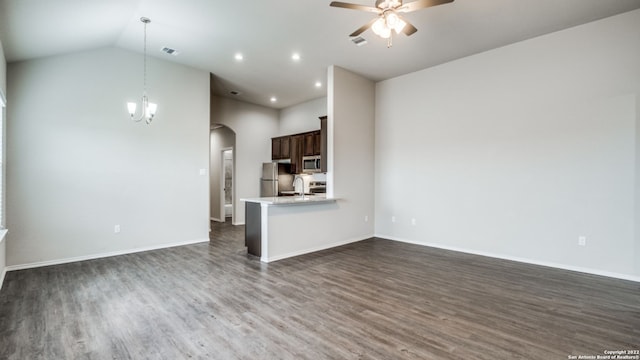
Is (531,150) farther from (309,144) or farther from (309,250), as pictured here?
(309,144)

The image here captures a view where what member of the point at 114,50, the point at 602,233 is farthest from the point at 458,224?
the point at 114,50

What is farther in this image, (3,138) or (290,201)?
(290,201)

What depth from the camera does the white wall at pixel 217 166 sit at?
27.9ft

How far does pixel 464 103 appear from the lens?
5.16 meters

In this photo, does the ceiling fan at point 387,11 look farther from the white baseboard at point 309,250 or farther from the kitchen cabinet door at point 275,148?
the kitchen cabinet door at point 275,148

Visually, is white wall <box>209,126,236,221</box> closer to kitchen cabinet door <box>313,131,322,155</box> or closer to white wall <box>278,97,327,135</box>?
white wall <box>278,97,327,135</box>

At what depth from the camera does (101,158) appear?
15.3ft

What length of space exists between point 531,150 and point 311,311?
404cm

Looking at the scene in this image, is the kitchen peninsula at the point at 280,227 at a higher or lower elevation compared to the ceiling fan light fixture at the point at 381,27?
lower

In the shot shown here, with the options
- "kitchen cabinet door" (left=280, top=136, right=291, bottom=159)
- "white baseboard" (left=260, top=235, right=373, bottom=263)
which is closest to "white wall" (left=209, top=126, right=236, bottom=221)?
"kitchen cabinet door" (left=280, top=136, right=291, bottom=159)

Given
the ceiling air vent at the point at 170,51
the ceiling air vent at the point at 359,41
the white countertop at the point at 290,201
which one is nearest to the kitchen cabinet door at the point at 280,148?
the white countertop at the point at 290,201

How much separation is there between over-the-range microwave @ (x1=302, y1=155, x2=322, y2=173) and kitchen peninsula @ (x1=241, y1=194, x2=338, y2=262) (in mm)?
2013

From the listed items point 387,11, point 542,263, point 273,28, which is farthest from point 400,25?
point 542,263

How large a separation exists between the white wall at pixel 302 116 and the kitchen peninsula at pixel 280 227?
10.4ft
